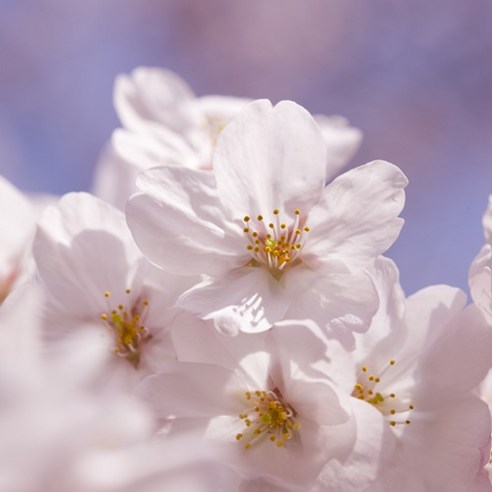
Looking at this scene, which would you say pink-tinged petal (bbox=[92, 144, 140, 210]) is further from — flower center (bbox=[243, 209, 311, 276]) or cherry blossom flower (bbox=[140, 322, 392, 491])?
cherry blossom flower (bbox=[140, 322, 392, 491])

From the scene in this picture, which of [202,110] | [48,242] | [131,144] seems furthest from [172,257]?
[202,110]

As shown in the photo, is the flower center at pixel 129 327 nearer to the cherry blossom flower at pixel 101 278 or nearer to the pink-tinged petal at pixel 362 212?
the cherry blossom flower at pixel 101 278

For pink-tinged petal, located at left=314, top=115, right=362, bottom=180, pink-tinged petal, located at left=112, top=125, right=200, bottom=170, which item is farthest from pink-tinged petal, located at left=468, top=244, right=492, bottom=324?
pink-tinged petal, located at left=314, top=115, right=362, bottom=180

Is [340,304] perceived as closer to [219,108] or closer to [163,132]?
[163,132]

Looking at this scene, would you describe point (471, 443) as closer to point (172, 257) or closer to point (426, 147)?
point (172, 257)

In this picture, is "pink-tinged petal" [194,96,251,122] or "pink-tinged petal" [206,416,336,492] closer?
"pink-tinged petal" [206,416,336,492]
